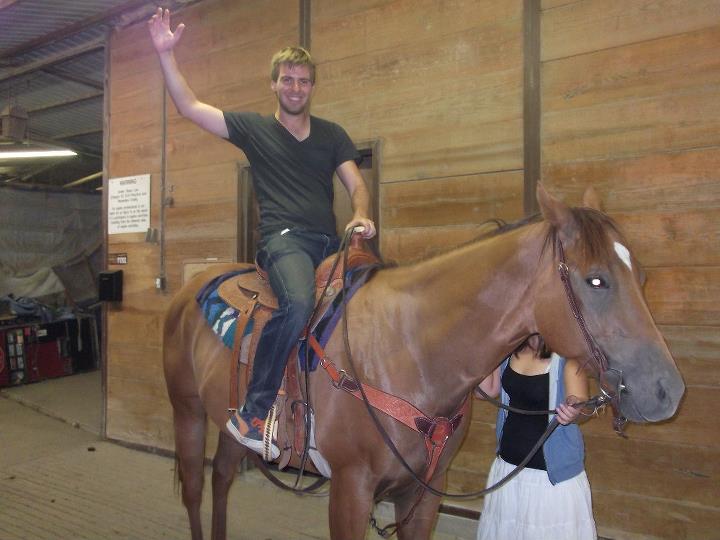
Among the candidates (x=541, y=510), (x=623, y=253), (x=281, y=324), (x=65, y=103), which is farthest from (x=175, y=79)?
(x=65, y=103)

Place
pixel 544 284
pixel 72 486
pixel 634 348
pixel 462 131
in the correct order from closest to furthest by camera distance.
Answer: pixel 634 348, pixel 544 284, pixel 462 131, pixel 72 486

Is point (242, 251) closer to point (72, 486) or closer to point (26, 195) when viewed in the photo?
point (72, 486)

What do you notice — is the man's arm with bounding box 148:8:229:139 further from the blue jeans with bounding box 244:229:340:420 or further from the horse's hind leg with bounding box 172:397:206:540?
the horse's hind leg with bounding box 172:397:206:540

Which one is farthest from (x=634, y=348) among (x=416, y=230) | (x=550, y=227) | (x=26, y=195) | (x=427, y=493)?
(x=26, y=195)

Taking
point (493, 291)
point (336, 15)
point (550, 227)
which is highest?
point (336, 15)

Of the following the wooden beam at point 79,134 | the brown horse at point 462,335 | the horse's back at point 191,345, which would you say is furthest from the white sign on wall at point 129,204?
Answer: the wooden beam at point 79,134

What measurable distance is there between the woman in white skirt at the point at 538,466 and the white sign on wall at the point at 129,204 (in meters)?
3.37

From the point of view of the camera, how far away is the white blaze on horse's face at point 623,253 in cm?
119

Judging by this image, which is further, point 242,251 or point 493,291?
point 242,251

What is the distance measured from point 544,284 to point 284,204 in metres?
1.06

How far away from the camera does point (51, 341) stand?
712 cm

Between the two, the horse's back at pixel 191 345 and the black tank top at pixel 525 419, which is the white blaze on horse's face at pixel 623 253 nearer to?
the black tank top at pixel 525 419

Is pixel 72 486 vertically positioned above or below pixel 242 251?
below

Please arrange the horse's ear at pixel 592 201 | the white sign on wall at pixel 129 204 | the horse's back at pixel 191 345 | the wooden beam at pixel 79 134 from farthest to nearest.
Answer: the wooden beam at pixel 79 134 < the white sign on wall at pixel 129 204 < the horse's back at pixel 191 345 < the horse's ear at pixel 592 201
